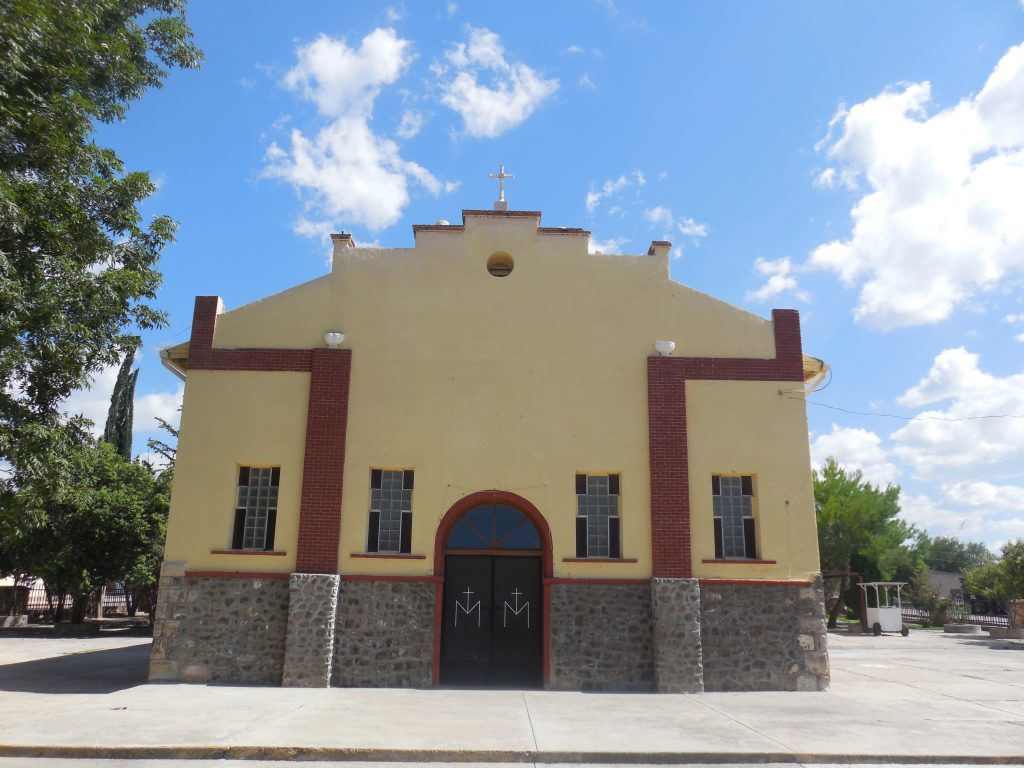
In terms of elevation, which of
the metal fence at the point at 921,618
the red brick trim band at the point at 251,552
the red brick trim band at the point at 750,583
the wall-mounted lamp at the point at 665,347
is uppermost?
the wall-mounted lamp at the point at 665,347

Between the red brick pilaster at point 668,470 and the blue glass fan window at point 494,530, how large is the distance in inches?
90.1

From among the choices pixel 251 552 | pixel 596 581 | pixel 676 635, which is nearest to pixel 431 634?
pixel 596 581

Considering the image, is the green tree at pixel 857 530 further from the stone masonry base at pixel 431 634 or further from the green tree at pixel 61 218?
the green tree at pixel 61 218

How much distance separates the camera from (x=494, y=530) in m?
14.2

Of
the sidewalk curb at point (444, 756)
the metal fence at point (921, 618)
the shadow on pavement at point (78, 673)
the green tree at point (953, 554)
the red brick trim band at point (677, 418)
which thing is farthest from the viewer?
the green tree at point (953, 554)

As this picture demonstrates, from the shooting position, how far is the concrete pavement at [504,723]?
28.3 ft

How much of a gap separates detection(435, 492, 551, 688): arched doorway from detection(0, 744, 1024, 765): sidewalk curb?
16.0ft

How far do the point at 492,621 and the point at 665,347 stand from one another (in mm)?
6156

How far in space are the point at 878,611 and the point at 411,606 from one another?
25767mm

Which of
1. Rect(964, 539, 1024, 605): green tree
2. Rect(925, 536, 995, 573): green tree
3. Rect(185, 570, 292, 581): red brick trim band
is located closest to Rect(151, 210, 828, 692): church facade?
Rect(185, 570, 292, 581): red brick trim band

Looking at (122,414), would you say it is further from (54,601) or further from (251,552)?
(251,552)

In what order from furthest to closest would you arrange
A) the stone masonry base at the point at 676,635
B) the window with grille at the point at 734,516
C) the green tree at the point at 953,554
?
the green tree at the point at 953,554 → the window with grille at the point at 734,516 → the stone masonry base at the point at 676,635

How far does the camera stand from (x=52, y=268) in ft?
33.2

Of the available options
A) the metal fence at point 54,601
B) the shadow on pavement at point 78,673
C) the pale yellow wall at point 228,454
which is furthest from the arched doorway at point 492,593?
the metal fence at point 54,601
